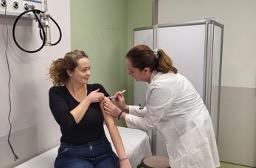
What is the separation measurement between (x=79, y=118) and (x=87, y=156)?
0.26 m

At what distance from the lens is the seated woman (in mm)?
1759

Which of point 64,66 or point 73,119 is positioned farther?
point 64,66

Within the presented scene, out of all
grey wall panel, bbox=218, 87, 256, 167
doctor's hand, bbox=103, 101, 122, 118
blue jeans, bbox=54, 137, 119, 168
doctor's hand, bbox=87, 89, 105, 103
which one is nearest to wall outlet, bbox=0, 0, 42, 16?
doctor's hand, bbox=87, 89, 105, 103

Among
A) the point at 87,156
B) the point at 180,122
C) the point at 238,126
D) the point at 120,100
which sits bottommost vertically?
the point at 238,126

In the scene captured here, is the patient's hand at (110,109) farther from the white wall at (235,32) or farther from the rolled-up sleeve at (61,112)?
the white wall at (235,32)

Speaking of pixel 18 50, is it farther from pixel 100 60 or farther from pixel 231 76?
pixel 231 76

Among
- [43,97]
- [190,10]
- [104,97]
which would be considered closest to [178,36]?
[190,10]

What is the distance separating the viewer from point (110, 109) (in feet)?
6.29

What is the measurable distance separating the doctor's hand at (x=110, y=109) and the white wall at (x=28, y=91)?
1.79ft

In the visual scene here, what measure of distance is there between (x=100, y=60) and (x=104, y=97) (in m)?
1.10

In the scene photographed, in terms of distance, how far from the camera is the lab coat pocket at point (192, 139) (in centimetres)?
188

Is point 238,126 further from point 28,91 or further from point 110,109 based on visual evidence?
point 28,91

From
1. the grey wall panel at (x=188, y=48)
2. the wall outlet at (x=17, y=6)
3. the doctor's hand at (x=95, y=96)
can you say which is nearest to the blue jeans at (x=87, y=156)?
the doctor's hand at (x=95, y=96)

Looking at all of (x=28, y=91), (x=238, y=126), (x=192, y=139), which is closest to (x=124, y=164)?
(x=192, y=139)
